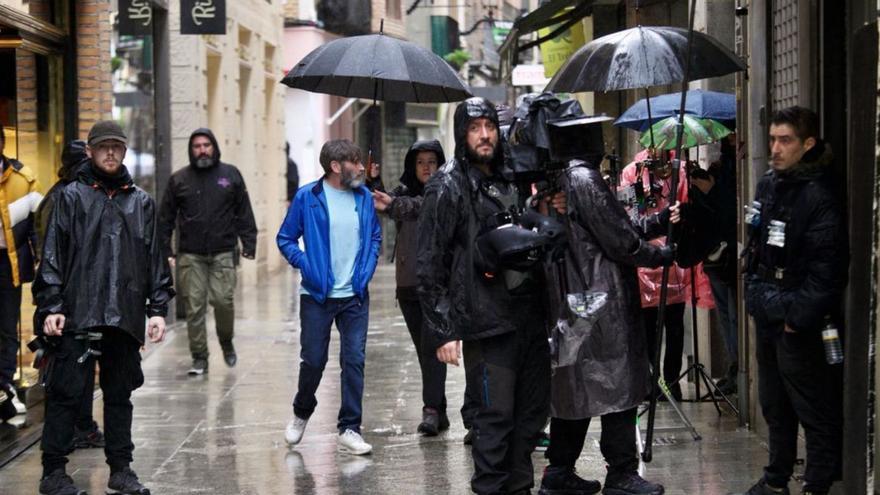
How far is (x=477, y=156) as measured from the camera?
7191 millimetres

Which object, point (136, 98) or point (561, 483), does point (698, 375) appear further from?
point (136, 98)

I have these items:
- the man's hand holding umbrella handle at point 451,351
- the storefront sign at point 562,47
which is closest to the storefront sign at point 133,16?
the storefront sign at point 562,47

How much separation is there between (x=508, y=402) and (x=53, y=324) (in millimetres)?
2320

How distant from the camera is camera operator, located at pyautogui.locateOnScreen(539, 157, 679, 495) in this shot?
742cm

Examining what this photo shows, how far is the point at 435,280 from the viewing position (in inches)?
277

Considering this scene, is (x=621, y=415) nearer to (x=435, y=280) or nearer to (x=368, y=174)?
(x=435, y=280)

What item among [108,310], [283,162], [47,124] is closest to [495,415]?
[108,310]

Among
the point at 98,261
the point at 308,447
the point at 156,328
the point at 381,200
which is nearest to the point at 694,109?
the point at 381,200

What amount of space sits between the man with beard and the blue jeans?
231 cm

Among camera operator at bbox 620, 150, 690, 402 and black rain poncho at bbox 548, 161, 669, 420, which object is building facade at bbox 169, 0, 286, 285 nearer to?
camera operator at bbox 620, 150, 690, 402

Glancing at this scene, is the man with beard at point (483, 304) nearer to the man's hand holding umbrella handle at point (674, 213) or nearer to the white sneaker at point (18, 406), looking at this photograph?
the man's hand holding umbrella handle at point (674, 213)

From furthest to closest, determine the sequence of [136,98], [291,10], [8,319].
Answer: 1. [291,10]
2. [136,98]
3. [8,319]

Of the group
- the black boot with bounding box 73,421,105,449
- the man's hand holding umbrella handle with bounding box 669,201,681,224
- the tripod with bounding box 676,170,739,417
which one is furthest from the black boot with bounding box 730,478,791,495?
the black boot with bounding box 73,421,105,449

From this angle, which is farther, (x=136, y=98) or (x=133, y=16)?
(x=136, y=98)
